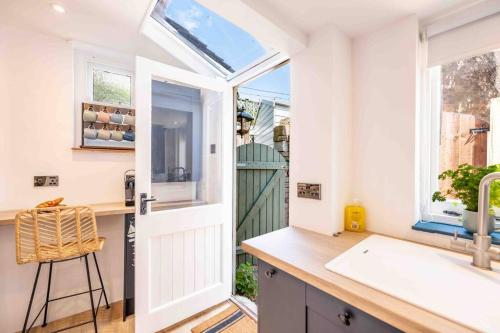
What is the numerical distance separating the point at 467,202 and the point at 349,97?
0.81 metres

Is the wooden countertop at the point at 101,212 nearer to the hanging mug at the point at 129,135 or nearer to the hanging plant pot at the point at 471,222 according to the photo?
the hanging mug at the point at 129,135

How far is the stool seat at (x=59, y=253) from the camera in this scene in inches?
56.4

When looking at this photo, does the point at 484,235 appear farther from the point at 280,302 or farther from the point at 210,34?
the point at 210,34

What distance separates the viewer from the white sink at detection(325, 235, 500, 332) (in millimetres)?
625

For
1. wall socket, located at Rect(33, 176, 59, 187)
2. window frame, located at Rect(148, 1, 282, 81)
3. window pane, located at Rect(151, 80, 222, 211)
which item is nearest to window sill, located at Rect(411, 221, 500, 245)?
window frame, located at Rect(148, 1, 282, 81)

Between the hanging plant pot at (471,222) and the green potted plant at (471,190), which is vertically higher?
the green potted plant at (471,190)

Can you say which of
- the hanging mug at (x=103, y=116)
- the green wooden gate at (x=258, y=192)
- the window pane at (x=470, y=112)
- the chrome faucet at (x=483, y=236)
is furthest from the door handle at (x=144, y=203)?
the window pane at (x=470, y=112)

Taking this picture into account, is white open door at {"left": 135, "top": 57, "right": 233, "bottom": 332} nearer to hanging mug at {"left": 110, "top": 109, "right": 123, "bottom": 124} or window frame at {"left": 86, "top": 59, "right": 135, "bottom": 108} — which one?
hanging mug at {"left": 110, "top": 109, "right": 123, "bottom": 124}

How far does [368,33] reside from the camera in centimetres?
137

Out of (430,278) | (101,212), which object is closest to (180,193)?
(101,212)

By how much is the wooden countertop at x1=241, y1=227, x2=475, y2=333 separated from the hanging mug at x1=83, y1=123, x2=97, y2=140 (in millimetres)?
1641

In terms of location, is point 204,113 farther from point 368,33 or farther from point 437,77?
point 437,77

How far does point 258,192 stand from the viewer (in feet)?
9.32

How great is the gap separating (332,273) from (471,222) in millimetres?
766
